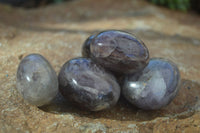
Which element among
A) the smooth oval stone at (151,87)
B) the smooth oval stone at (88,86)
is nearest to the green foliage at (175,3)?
the smooth oval stone at (151,87)

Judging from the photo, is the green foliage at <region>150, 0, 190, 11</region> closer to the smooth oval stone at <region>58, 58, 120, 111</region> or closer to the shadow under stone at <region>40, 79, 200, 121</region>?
the shadow under stone at <region>40, 79, 200, 121</region>

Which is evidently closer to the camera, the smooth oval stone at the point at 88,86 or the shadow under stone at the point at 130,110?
the smooth oval stone at the point at 88,86

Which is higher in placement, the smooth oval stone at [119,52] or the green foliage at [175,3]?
the smooth oval stone at [119,52]

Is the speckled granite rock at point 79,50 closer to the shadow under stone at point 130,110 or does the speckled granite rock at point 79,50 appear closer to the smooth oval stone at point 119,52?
the shadow under stone at point 130,110

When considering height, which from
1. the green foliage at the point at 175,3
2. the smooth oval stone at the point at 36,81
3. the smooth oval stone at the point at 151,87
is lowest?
the green foliage at the point at 175,3

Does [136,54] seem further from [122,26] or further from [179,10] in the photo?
[179,10]

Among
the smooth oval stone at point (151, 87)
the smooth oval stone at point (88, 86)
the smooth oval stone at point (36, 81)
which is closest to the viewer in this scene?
the smooth oval stone at point (36, 81)

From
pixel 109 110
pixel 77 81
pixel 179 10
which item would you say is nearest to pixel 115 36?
pixel 77 81
